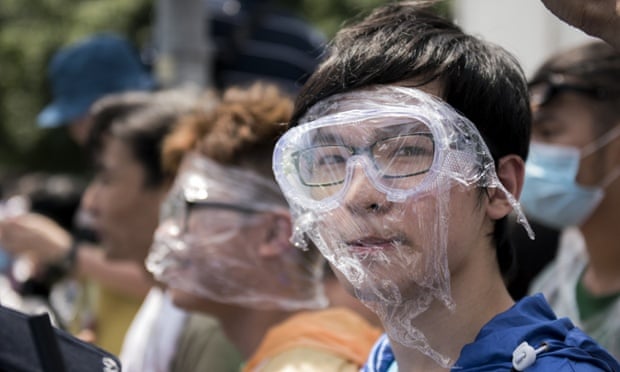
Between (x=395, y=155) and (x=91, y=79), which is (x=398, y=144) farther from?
(x=91, y=79)

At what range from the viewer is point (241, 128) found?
376 cm

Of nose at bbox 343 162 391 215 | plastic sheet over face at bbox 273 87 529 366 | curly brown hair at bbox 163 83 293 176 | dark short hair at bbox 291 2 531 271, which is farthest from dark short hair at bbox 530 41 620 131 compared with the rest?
nose at bbox 343 162 391 215

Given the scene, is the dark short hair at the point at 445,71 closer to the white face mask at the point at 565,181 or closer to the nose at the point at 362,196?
the nose at the point at 362,196

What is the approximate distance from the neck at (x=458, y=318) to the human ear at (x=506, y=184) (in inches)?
5.5

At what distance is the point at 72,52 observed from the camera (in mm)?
6641

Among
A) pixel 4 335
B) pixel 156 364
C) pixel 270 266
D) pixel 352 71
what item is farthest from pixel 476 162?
pixel 156 364

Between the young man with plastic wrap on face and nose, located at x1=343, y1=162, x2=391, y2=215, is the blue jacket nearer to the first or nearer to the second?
the young man with plastic wrap on face

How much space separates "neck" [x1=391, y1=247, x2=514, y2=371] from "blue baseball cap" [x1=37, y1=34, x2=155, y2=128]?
165 inches

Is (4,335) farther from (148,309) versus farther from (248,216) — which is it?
(148,309)

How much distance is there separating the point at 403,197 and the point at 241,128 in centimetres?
151

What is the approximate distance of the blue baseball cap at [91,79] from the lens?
20.9 feet

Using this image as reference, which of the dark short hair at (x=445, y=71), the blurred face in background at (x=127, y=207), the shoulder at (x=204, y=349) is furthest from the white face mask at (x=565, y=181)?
the blurred face in background at (x=127, y=207)

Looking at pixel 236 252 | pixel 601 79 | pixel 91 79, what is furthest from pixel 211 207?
pixel 91 79

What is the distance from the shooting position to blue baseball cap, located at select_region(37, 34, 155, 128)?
20.9ft
